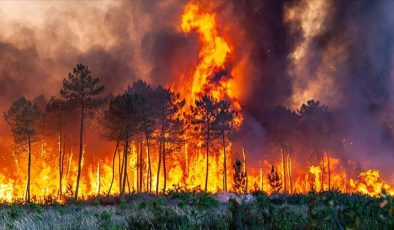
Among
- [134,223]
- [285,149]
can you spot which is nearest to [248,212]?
[134,223]

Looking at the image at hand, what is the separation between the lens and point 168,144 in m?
59.1

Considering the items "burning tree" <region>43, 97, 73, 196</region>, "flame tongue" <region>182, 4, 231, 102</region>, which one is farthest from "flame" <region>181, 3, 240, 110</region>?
"burning tree" <region>43, 97, 73, 196</region>

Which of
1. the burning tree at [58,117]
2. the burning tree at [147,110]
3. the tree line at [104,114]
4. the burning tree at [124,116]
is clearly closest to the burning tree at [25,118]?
the tree line at [104,114]

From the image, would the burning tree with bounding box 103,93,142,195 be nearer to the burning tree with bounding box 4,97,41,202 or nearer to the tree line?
the tree line

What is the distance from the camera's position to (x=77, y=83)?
46031mm

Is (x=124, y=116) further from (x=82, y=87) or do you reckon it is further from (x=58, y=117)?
(x=58, y=117)

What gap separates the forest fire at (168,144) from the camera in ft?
162

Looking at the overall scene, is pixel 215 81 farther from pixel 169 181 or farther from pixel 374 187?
pixel 374 187

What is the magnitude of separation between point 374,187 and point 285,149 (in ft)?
54.8

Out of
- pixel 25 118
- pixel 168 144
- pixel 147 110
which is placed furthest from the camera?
pixel 168 144

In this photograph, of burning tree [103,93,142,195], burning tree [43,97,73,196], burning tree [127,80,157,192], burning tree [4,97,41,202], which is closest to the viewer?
burning tree [103,93,142,195]

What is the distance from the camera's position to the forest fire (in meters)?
49.5

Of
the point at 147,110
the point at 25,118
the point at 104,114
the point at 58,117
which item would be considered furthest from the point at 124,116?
the point at 58,117

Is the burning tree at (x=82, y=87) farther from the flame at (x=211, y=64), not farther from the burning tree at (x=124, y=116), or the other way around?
the flame at (x=211, y=64)
